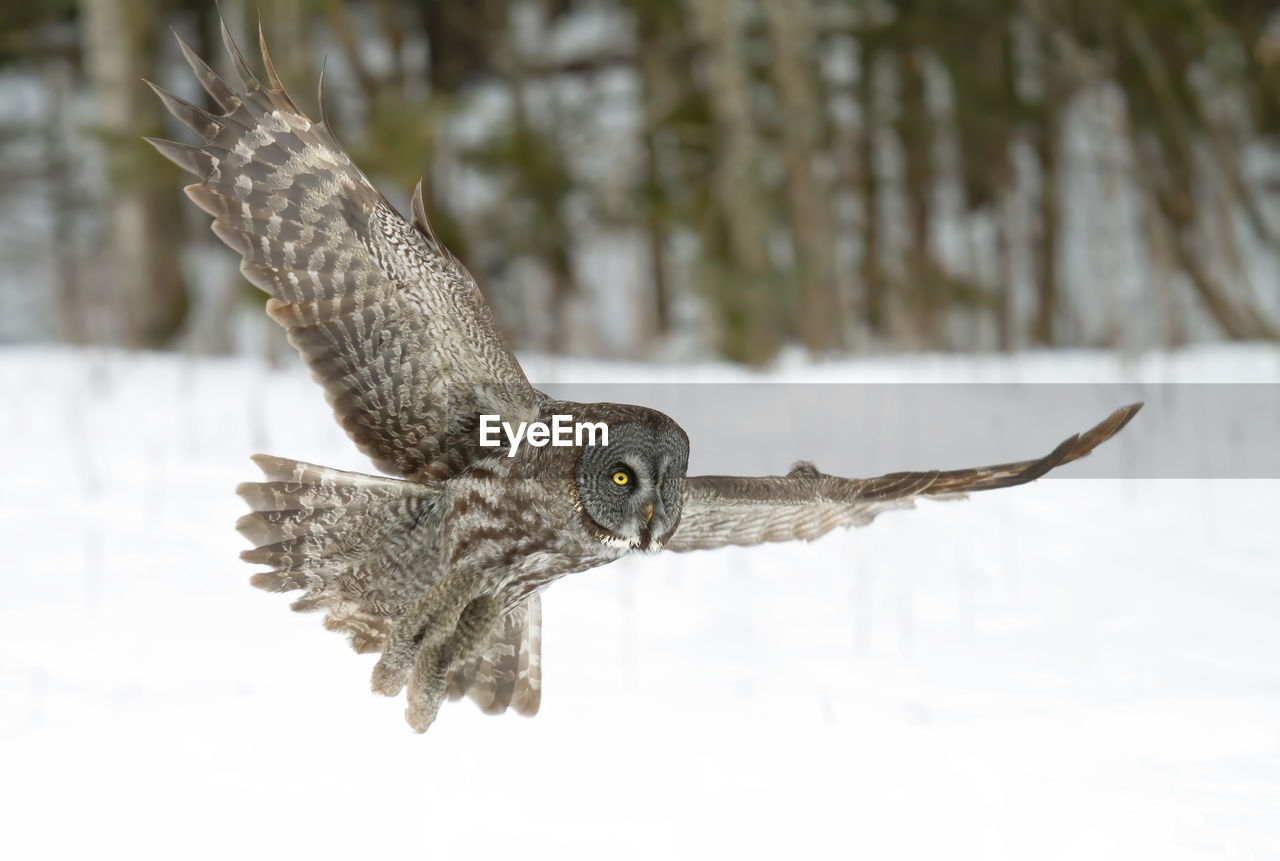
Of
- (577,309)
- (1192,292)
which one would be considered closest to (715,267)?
(577,309)

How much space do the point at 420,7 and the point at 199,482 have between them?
1250cm

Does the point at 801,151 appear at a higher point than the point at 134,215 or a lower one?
higher

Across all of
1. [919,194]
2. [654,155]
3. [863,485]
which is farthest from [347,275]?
[919,194]

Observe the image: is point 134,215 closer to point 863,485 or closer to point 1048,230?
point 863,485

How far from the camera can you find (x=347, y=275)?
2.43 metres

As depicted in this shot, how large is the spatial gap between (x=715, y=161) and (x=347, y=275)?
8.30 metres

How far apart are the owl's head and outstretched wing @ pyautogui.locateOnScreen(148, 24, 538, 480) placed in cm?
17

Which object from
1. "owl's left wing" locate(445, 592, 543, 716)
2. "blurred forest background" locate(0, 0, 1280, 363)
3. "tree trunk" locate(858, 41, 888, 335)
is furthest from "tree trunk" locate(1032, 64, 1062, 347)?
"owl's left wing" locate(445, 592, 543, 716)

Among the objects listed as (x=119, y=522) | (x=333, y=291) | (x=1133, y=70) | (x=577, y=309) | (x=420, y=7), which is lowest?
(x=119, y=522)

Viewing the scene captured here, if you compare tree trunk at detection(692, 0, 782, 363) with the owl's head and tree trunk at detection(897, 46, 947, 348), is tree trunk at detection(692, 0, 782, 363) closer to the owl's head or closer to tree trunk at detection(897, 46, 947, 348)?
tree trunk at detection(897, 46, 947, 348)

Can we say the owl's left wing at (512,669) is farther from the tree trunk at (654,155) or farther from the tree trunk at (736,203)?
the tree trunk at (654,155)

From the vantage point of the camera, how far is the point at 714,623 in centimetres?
383

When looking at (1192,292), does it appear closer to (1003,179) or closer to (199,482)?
(1003,179)

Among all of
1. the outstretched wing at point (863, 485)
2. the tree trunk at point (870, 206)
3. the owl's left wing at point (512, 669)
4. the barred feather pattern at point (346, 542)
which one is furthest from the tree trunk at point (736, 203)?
the barred feather pattern at point (346, 542)
